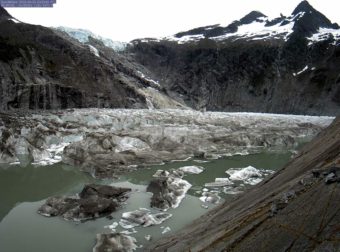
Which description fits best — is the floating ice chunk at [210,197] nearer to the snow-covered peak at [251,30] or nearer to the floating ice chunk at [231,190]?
the floating ice chunk at [231,190]

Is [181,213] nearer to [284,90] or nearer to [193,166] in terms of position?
[193,166]

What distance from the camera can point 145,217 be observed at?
11922 mm

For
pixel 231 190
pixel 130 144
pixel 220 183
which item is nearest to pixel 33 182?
pixel 130 144

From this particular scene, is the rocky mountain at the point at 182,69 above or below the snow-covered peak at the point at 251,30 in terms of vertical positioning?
below

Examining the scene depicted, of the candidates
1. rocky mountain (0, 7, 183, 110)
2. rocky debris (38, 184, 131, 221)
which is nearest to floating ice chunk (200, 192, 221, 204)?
rocky debris (38, 184, 131, 221)

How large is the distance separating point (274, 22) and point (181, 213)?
124 metres

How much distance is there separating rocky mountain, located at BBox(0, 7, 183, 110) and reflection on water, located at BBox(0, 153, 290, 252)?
29.5 m

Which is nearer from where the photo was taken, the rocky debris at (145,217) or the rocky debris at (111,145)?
the rocky debris at (145,217)

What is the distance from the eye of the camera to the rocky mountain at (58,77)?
48562mm

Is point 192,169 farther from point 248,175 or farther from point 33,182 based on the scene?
point 33,182

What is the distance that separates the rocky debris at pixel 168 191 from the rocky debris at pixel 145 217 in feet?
2.84

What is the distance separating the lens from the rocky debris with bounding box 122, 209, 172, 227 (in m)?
11.6

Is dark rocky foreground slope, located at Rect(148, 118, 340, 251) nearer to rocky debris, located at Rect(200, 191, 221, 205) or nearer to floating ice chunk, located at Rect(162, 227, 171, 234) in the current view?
floating ice chunk, located at Rect(162, 227, 171, 234)

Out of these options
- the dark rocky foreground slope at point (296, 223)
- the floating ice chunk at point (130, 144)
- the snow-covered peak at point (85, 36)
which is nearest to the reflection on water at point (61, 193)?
the floating ice chunk at point (130, 144)
